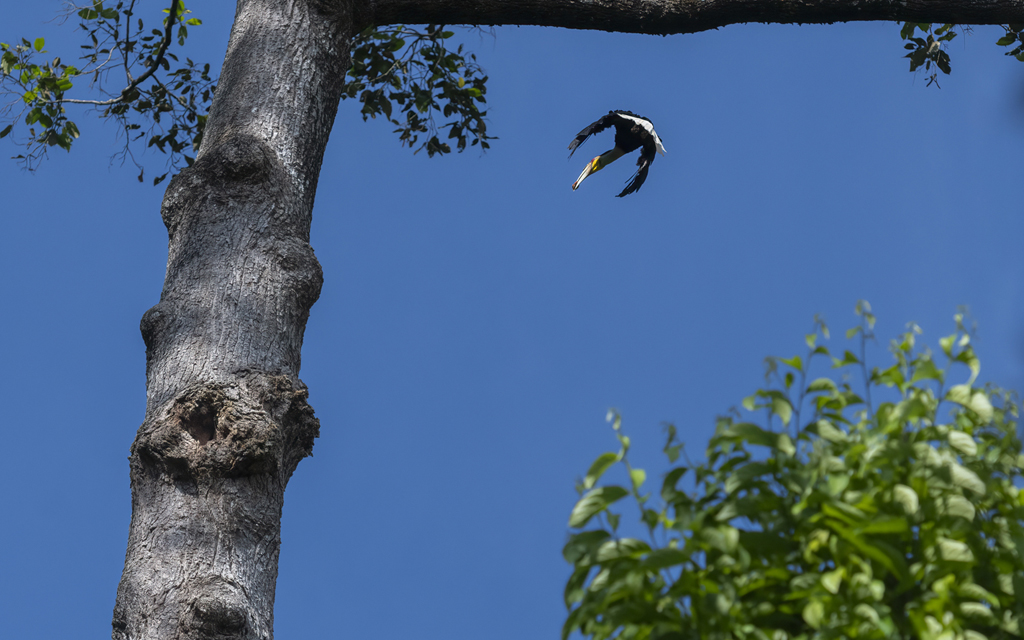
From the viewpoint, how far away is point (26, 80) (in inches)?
297

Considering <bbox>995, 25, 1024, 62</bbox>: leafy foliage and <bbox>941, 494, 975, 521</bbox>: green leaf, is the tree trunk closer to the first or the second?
<bbox>941, 494, 975, 521</bbox>: green leaf

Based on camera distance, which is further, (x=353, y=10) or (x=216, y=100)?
(x=353, y=10)

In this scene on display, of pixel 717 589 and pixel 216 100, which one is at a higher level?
pixel 216 100

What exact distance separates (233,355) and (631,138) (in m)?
3.19

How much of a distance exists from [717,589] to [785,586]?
0.15m

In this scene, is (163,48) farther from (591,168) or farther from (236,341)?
(236,341)

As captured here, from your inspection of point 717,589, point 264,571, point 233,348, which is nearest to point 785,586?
point 717,589

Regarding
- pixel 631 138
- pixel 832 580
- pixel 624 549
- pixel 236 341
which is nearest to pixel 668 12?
pixel 631 138

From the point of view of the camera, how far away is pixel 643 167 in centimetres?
569

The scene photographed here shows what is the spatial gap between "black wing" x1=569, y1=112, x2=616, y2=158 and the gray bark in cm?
148

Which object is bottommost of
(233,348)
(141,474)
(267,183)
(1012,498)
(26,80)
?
(1012,498)

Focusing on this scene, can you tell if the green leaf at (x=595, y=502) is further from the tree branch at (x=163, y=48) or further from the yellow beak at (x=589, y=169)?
the tree branch at (x=163, y=48)

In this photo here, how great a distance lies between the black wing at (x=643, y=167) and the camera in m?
5.64

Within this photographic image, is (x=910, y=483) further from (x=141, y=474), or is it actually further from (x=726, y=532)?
(x=141, y=474)
